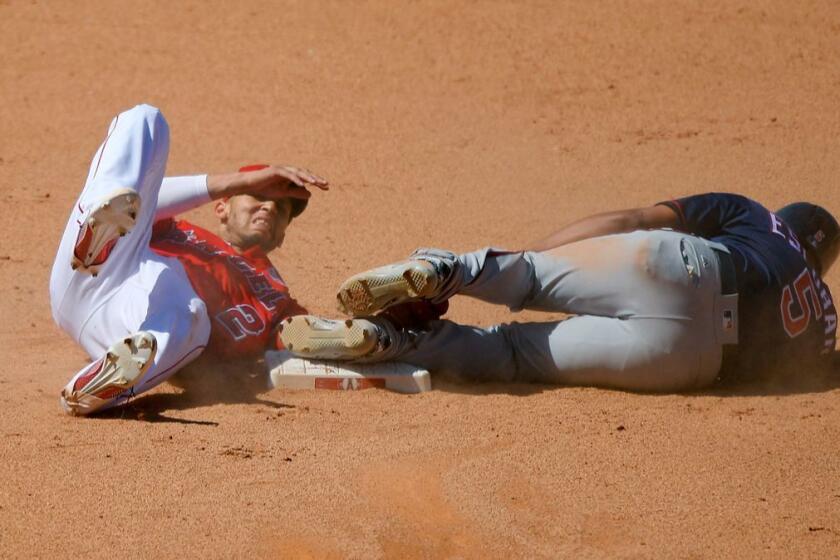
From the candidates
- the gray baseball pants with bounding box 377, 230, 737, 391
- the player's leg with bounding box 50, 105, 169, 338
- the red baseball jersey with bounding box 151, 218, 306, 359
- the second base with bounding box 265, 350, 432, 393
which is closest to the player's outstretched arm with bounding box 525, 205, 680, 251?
the gray baseball pants with bounding box 377, 230, 737, 391

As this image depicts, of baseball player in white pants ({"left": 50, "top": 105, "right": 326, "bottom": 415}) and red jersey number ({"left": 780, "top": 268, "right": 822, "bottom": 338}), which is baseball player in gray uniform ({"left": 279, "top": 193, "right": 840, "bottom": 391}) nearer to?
red jersey number ({"left": 780, "top": 268, "right": 822, "bottom": 338})

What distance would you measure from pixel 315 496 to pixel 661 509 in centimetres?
103

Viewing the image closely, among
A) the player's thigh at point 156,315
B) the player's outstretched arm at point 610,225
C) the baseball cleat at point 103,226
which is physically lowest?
the player's thigh at point 156,315

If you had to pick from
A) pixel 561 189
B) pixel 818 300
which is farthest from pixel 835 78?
pixel 818 300

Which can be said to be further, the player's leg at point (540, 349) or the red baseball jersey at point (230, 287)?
the red baseball jersey at point (230, 287)

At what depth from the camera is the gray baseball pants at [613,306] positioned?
4.67 metres

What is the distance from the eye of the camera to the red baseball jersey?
197 inches

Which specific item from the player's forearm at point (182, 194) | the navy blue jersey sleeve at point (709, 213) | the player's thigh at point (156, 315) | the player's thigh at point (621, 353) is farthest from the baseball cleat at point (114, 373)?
the navy blue jersey sleeve at point (709, 213)

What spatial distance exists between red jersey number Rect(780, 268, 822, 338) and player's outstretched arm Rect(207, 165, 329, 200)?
1803 mm

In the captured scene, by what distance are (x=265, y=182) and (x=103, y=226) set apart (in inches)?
31.9

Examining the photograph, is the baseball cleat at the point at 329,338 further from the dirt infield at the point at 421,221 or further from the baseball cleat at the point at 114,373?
the baseball cleat at the point at 114,373

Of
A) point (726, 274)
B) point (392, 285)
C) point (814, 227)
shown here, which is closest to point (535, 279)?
point (392, 285)

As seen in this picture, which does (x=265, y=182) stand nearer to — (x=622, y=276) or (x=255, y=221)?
(x=255, y=221)

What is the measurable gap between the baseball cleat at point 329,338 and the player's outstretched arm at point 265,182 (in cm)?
54
